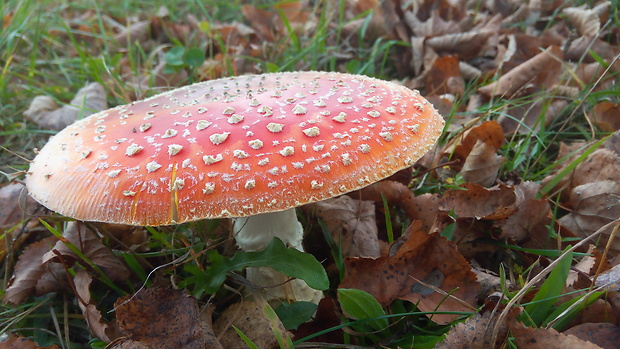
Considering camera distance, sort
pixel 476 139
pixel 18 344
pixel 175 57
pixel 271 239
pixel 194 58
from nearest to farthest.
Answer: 1. pixel 18 344
2. pixel 271 239
3. pixel 476 139
4. pixel 194 58
5. pixel 175 57

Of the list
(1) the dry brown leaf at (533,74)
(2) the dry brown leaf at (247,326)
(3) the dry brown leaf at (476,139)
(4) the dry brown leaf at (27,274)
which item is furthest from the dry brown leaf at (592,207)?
(4) the dry brown leaf at (27,274)

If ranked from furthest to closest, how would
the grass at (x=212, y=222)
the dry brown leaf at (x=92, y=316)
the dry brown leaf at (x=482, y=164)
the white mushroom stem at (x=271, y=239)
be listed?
1. the dry brown leaf at (x=482, y=164)
2. the white mushroom stem at (x=271, y=239)
3. the dry brown leaf at (x=92, y=316)
4. the grass at (x=212, y=222)

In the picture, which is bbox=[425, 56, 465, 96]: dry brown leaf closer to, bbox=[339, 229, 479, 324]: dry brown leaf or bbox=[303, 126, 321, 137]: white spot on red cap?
bbox=[339, 229, 479, 324]: dry brown leaf

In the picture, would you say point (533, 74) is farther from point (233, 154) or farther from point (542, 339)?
point (233, 154)

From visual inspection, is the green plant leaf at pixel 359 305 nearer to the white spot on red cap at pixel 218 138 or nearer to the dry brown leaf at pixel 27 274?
the white spot on red cap at pixel 218 138

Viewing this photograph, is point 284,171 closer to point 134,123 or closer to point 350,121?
point 350,121

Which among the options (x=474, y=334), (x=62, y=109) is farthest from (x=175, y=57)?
(x=474, y=334)

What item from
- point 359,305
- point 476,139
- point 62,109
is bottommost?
point 62,109

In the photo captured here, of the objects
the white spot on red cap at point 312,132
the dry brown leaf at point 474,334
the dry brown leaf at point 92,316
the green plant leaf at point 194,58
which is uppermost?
the white spot on red cap at point 312,132

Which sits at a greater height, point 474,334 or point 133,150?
point 133,150
